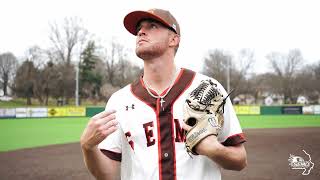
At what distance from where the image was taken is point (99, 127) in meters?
2.22

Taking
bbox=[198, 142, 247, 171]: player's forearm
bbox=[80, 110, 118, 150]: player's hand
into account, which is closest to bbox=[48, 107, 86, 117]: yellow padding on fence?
bbox=[80, 110, 118, 150]: player's hand

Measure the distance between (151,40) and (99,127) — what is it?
82cm

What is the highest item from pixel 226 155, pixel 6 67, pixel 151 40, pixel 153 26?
pixel 6 67

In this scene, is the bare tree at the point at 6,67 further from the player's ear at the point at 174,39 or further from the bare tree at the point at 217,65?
the player's ear at the point at 174,39

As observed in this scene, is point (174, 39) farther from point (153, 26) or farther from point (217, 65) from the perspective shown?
point (217, 65)

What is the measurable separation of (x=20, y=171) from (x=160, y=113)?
770cm

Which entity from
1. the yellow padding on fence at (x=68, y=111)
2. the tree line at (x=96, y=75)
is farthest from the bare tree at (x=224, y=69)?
the yellow padding on fence at (x=68, y=111)

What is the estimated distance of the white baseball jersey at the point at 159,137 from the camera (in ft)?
8.22

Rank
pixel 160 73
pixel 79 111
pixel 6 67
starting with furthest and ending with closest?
1. pixel 6 67
2. pixel 79 111
3. pixel 160 73

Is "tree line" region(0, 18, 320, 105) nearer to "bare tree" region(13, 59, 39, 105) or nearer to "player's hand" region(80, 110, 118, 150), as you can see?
"bare tree" region(13, 59, 39, 105)

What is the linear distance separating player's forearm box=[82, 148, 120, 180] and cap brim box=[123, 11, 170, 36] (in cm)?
103

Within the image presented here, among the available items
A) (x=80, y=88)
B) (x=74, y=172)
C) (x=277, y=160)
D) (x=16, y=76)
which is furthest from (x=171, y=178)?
(x=80, y=88)

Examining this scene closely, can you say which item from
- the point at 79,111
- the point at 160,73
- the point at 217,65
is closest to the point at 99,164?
the point at 160,73

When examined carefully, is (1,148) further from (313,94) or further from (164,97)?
(313,94)
